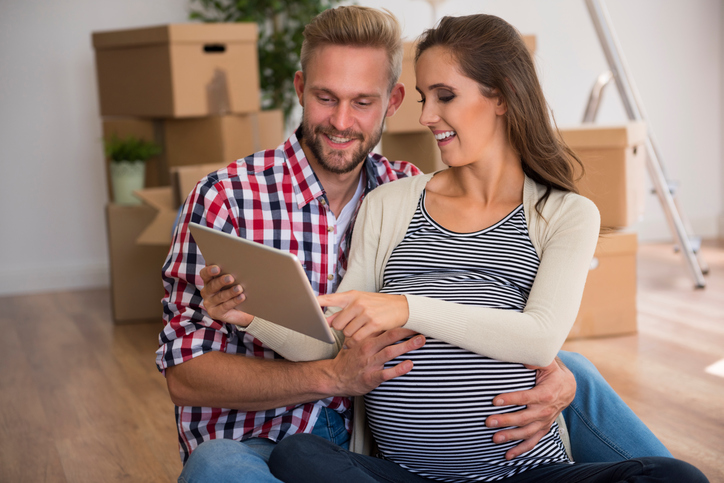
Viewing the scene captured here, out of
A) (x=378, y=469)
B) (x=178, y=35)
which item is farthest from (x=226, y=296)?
(x=178, y=35)

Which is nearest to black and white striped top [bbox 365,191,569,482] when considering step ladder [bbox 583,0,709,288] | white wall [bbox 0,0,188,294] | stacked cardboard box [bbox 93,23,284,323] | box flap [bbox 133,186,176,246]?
stacked cardboard box [bbox 93,23,284,323]

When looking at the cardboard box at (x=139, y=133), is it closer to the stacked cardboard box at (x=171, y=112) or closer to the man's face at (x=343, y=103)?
the stacked cardboard box at (x=171, y=112)

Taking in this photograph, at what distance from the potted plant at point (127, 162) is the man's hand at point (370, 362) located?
2.45 metres

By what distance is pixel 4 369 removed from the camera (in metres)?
2.66

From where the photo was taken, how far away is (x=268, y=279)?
0.96 m

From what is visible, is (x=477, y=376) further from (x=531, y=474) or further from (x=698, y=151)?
(x=698, y=151)

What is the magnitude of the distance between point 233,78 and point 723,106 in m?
3.37

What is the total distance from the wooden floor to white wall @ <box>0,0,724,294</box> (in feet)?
1.79

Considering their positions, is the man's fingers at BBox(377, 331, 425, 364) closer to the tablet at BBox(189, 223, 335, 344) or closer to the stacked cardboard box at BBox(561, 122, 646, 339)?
the tablet at BBox(189, 223, 335, 344)

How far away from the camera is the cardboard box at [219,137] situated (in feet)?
10.2

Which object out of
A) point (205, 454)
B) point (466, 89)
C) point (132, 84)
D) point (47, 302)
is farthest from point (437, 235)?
point (47, 302)

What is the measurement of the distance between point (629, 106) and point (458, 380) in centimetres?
253

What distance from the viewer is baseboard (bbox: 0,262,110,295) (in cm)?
393

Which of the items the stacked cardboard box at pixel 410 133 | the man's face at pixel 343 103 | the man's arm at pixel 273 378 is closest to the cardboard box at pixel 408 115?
the stacked cardboard box at pixel 410 133
